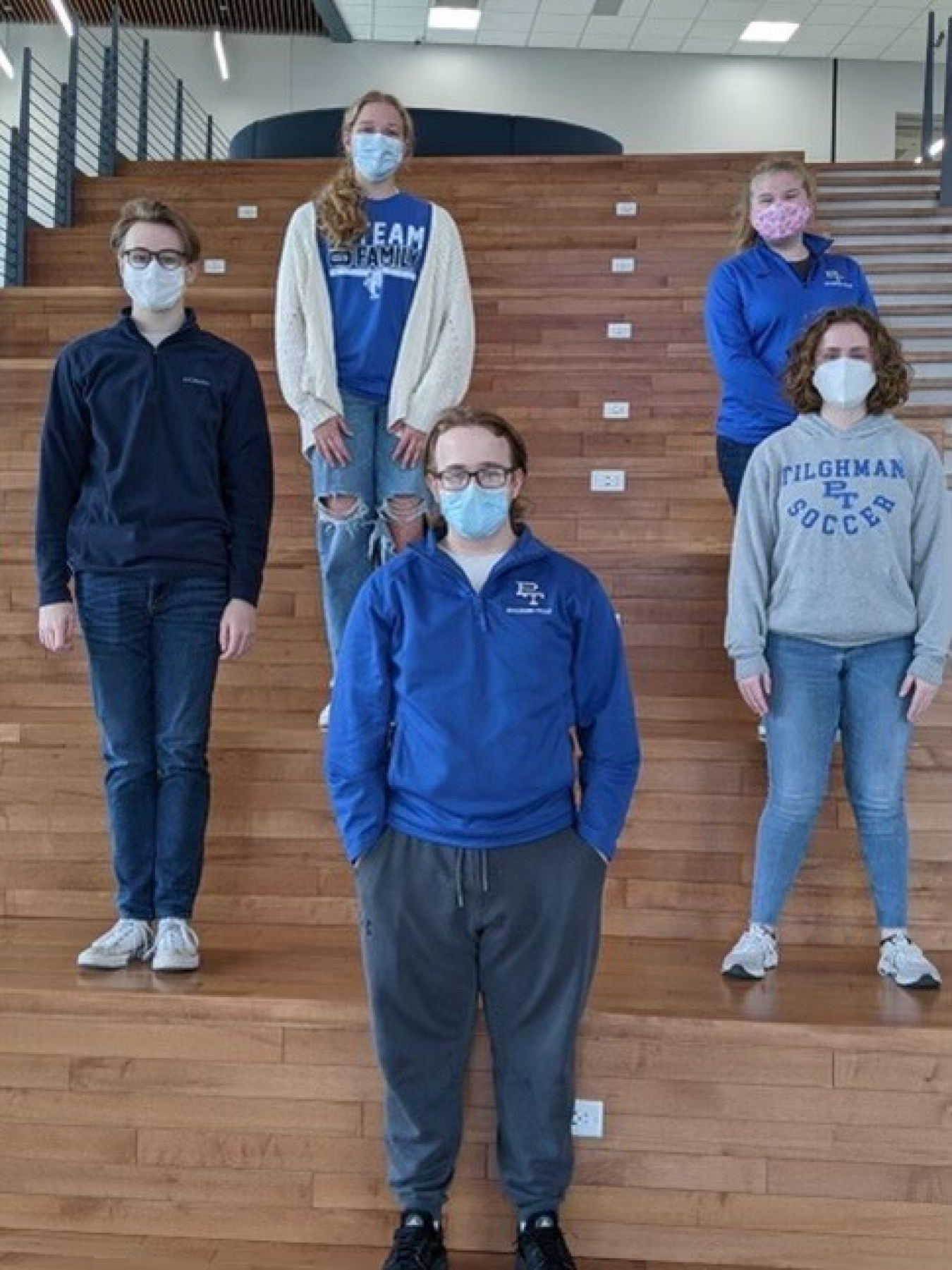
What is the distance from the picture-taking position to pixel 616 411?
4.53 metres

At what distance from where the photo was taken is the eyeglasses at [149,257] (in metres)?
2.26

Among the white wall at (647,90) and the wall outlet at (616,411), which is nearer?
the wall outlet at (616,411)

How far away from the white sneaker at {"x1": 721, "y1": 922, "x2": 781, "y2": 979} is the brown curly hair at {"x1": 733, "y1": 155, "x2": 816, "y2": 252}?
1411 mm

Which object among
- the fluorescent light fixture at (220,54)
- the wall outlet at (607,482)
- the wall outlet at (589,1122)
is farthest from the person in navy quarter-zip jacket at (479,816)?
the fluorescent light fixture at (220,54)

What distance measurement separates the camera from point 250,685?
10.9 ft

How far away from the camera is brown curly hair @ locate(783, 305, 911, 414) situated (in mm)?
2354

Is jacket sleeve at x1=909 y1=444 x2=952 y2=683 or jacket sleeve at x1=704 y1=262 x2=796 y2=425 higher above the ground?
jacket sleeve at x1=704 y1=262 x2=796 y2=425

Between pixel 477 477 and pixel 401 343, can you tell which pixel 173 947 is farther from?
pixel 401 343

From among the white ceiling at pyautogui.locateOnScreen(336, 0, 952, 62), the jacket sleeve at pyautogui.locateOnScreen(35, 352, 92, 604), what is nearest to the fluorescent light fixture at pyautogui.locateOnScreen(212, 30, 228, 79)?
the white ceiling at pyautogui.locateOnScreen(336, 0, 952, 62)

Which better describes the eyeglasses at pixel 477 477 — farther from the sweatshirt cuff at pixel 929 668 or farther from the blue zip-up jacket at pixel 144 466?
the sweatshirt cuff at pixel 929 668

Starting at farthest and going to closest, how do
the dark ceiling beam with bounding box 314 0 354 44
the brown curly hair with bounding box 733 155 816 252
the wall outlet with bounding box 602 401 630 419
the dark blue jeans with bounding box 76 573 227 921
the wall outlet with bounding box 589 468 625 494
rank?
the dark ceiling beam with bounding box 314 0 354 44, the wall outlet with bounding box 602 401 630 419, the wall outlet with bounding box 589 468 625 494, the brown curly hair with bounding box 733 155 816 252, the dark blue jeans with bounding box 76 573 227 921

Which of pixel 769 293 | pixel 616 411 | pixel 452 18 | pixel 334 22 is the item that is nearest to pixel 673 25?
pixel 452 18

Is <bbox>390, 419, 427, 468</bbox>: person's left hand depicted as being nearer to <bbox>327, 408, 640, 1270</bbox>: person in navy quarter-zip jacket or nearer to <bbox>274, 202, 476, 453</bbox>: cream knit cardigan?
<bbox>274, 202, 476, 453</bbox>: cream knit cardigan

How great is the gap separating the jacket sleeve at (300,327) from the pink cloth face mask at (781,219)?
896 millimetres
